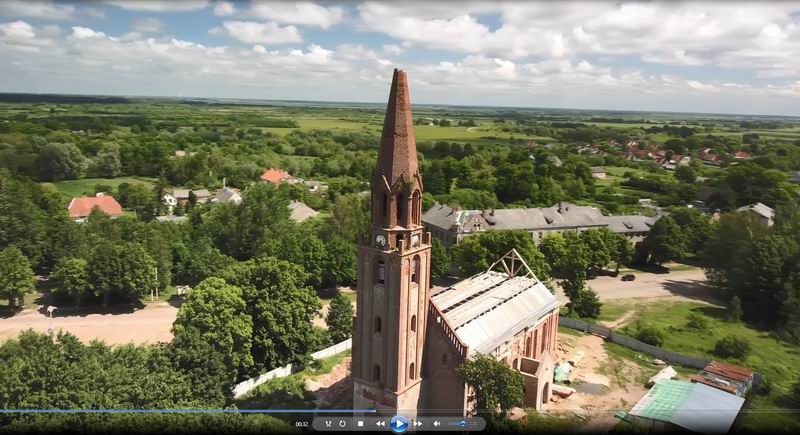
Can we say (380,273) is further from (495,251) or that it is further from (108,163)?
(108,163)

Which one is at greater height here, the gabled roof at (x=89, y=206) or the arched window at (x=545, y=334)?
the gabled roof at (x=89, y=206)

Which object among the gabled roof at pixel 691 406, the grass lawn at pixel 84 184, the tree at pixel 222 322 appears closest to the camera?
the gabled roof at pixel 691 406

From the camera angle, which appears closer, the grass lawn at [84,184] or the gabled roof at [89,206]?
the gabled roof at [89,206]

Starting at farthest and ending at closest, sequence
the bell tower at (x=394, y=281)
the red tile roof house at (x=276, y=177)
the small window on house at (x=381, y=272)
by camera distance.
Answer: the red tile roof house at (x=276, y=177), the small window on house at (x=381, y=272), the bell tower at (x=394, y=281)

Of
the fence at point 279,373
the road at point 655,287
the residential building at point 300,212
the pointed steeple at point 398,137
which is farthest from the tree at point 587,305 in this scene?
the residential building at point 300,212

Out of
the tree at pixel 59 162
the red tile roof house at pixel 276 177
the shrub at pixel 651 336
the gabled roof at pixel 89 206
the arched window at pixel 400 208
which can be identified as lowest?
the shrub at pixel 651 336

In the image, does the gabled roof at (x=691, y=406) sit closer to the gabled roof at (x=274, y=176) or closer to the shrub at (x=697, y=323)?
the shrub at (x=697, y=323)

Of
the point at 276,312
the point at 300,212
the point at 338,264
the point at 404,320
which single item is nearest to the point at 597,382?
the point at 404,320

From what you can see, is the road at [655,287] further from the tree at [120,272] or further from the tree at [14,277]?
the tree at [14,277]
